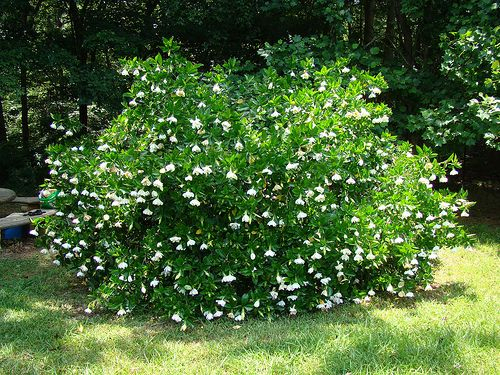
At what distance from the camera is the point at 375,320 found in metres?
3.85

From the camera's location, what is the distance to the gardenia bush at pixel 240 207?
156 inches

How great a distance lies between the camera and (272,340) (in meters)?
3.40

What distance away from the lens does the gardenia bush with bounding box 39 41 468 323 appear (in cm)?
396

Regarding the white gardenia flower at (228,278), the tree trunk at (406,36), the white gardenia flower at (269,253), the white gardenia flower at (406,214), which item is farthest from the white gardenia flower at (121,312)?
the tree trunk at (406,36)

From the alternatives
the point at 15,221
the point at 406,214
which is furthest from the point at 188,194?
the point at 15,221

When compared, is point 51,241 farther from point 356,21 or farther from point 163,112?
point 356,21

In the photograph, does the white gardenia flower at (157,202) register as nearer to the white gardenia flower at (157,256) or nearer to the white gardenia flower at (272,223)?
the white gardenia flower at (157,256)

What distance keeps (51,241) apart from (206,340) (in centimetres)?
228

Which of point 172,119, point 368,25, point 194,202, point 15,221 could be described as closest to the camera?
point 194,202

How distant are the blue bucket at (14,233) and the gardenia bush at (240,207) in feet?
8.90

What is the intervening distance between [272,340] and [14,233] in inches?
206

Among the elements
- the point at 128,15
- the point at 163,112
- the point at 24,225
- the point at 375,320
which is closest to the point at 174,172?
the point at 163,112

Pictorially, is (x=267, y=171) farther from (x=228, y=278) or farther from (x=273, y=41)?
(x=273, y=41)

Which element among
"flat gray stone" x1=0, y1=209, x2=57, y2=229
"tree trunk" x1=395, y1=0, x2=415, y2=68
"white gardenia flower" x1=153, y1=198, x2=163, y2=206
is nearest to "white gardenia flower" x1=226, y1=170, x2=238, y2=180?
"white gardenia flower" x1=153, y1=198, x2=163, y2=206
